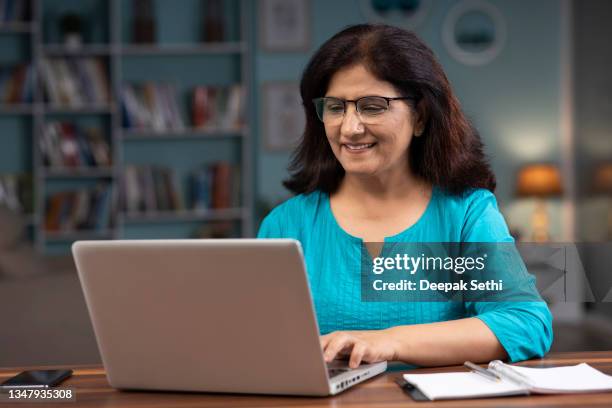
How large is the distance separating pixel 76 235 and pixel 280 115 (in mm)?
1519

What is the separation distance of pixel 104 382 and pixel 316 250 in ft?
1.92

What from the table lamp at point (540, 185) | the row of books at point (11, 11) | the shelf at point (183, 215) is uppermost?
the row of books at point (11, 11)

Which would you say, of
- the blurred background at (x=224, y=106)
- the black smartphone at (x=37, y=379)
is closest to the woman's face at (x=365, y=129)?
the black smartphone at (x=37, y=379)

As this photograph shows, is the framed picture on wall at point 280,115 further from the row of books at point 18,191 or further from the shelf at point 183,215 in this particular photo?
the row of books at point 18,191

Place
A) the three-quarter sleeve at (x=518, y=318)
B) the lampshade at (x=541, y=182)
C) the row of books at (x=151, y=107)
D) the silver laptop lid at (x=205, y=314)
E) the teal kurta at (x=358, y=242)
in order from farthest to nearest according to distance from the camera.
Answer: the lampshade at (x=541, y=182) < the row of books at (x=151, y=107) < the teal kurta at (x=358, y=242) < the three-quarter sleeve at (x=518, y=318) < the silver laptop lid at (x=205, y=314)

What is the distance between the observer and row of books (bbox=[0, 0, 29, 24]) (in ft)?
17.7

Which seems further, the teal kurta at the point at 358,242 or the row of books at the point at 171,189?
the row of books at the point at 171,189

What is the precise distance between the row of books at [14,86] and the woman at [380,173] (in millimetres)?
4037

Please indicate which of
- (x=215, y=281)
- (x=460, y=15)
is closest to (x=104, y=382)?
(x=215, y=281)

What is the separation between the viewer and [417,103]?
167 cm

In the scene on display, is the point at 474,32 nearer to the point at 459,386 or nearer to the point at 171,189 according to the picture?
the point at 171,189

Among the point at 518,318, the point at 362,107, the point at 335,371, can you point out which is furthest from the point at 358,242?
the point at 335,371

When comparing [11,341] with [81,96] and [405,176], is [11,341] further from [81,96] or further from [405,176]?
[81,96]

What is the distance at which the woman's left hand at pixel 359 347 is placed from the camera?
4.07 ft
